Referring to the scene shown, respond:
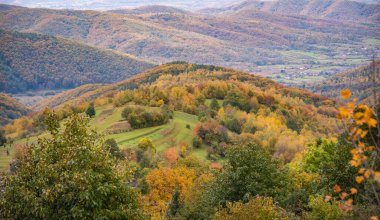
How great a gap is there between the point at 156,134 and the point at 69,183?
91.6 metres

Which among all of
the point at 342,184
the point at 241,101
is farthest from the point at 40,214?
the point at 241,101

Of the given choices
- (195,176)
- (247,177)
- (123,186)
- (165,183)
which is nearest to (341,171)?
(247,177)

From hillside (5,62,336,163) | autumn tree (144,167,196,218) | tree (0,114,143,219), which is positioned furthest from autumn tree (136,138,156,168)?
tree (0,114,143,219)

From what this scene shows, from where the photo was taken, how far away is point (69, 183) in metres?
23.4

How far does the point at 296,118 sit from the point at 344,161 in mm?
115542

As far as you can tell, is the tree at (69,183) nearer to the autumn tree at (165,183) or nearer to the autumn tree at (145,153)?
the autumn tree at (165,183)

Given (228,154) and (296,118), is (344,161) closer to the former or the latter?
(228,154)

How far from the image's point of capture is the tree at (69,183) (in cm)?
2347

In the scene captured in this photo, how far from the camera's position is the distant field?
106 m

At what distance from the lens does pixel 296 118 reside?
155 m

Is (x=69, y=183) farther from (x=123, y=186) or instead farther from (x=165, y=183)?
(x=165, y=183)

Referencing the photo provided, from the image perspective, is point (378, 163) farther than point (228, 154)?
No

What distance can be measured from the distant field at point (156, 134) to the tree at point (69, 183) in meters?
70.4

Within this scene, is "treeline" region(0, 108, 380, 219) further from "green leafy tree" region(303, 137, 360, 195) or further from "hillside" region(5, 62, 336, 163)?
"hillside" region(5, 62, 336, 163)
